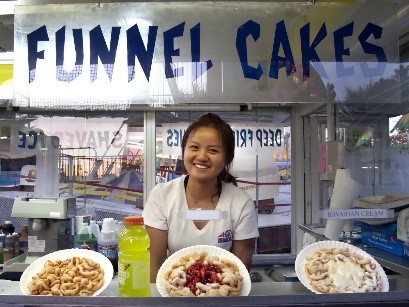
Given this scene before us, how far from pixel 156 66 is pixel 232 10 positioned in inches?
Result: 16.4

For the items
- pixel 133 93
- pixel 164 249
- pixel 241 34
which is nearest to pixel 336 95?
pixel 241 34

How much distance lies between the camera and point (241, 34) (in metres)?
1.89

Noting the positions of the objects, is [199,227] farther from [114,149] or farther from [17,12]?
[114,149]

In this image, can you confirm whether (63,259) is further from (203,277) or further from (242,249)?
(242,249)

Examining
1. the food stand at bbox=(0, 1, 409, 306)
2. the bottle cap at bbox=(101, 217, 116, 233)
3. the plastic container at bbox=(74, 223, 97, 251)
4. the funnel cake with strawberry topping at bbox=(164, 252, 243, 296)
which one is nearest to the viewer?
the funnel cake with strawberry topping at bbox=(164, 252, 243, 296)

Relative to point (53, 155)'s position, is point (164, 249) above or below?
below

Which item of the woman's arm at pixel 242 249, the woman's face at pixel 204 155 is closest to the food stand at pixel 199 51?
the woman's arm at pixel 242 249

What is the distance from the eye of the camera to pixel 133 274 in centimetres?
107

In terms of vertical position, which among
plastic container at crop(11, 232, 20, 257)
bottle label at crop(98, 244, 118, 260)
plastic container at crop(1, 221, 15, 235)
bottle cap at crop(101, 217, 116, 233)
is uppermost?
bottle cap at crop(101, 217, 116, 233)

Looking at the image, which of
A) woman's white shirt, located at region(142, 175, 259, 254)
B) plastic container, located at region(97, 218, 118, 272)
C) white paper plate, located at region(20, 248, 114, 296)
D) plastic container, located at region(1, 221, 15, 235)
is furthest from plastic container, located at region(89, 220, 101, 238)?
white paper plate, located at region(20, 248, 114, 296)

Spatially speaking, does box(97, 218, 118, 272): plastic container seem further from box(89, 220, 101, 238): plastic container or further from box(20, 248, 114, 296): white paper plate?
box(20, 248, 114, 296): white paper plate

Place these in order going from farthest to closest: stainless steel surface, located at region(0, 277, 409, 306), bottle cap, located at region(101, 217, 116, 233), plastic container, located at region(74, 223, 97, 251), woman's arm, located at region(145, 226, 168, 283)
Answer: plastic container, located at region(74, 223, 97, 251) → bottle cap, located at region(101, 217, 116, 233) → woman's arm, located at region(145, 226, 168, 283) → stainless steel surface, located at region(0, 277, 409, 306)

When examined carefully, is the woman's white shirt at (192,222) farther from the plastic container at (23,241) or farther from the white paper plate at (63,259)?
the plastic container at (23,241)

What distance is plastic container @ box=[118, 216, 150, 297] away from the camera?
1.07 meters
